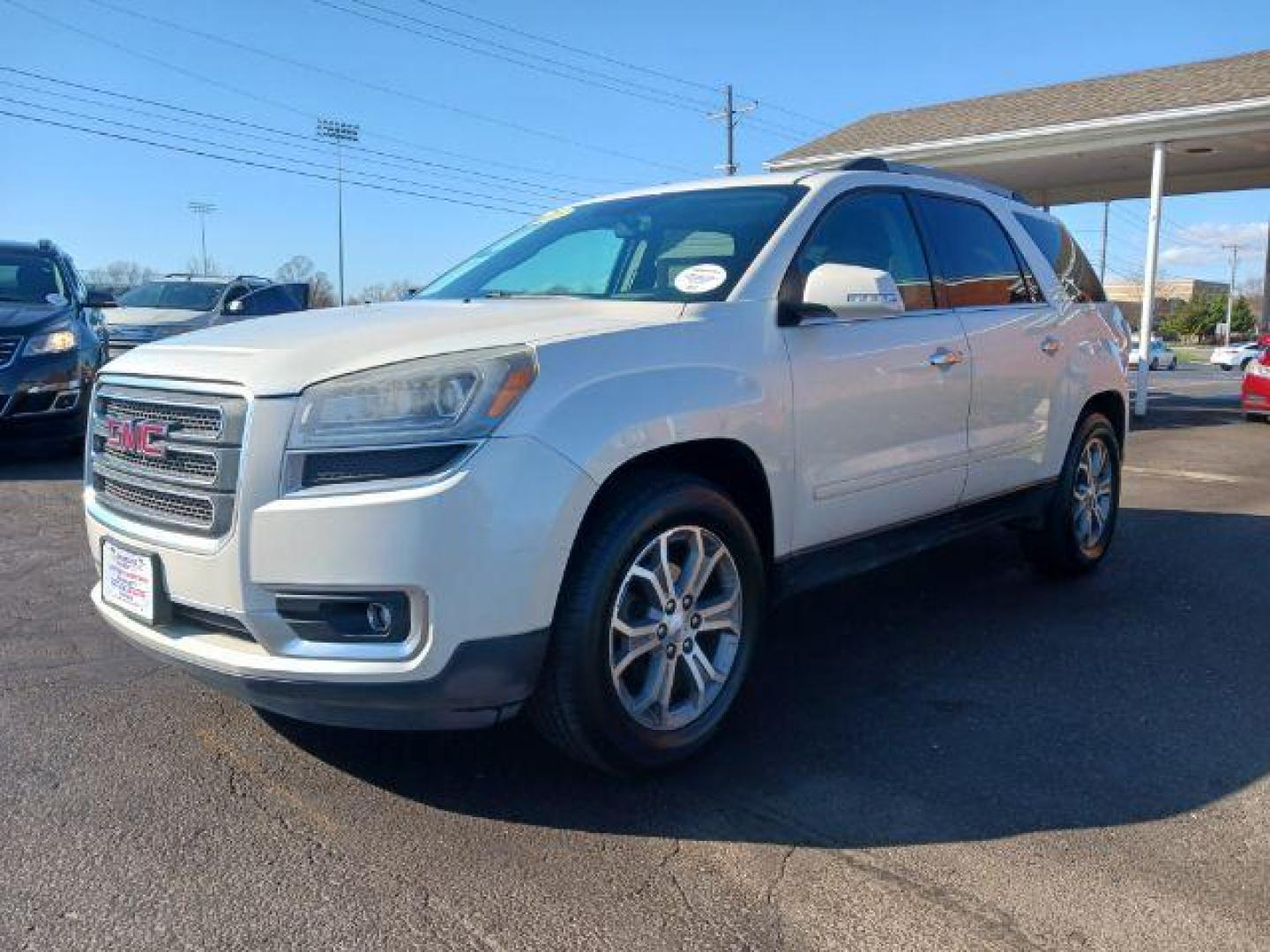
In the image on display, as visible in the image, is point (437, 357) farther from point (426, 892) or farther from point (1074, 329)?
point (1074, 329)

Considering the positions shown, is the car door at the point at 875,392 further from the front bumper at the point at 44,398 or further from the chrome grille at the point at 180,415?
the front bumper at the point at 44,398

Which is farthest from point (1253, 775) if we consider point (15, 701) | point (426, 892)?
point (15, 701)

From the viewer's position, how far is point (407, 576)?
2652 millimetres

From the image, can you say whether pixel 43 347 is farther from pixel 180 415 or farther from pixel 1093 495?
pixel 1093 495

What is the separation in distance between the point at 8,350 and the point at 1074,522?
7.81 m

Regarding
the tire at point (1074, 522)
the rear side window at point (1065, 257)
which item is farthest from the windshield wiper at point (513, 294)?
the tire at point (1074, 522)

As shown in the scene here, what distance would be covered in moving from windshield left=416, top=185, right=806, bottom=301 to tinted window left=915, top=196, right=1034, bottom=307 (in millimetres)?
921

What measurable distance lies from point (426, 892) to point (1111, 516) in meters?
4.64

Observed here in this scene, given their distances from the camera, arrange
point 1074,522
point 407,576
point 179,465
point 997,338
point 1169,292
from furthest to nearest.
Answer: point 1169,292
point 1074,522
point 997,338
point 179,465
point 407,576

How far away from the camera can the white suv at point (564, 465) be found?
271 cm

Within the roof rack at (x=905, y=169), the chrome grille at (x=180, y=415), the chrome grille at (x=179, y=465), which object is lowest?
the chrome grille at (x=179, y=465)

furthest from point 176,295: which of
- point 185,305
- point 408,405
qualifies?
point 408,405

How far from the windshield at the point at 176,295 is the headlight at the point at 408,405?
1348 centimetres

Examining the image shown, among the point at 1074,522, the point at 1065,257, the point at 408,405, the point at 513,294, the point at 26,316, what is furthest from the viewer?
the point at 26,316
